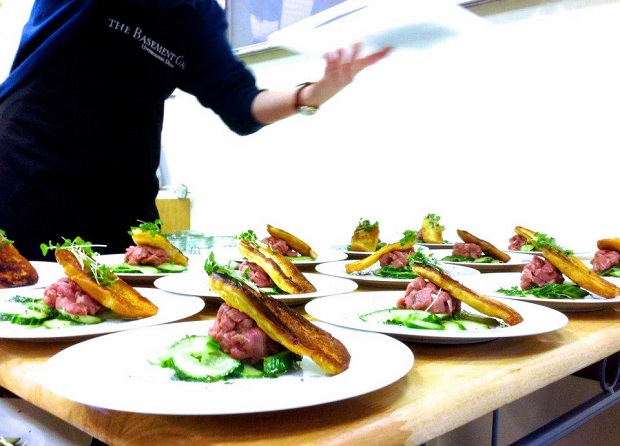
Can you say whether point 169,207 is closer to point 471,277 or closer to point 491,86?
point 491,86

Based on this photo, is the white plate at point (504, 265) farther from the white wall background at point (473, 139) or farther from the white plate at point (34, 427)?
the white plate at point (34, 427)

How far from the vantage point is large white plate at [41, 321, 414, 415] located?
0.78m

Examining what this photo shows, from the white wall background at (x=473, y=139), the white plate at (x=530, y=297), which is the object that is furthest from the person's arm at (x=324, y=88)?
the white plate at (x=530, y=297)

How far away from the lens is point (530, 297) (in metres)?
1.66

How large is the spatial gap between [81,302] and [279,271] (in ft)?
1.76

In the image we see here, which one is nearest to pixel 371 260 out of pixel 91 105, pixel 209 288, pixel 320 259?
pixel 320 259

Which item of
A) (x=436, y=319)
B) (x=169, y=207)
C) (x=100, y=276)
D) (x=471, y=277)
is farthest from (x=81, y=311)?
(x=169, y=207)

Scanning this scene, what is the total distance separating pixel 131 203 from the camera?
9.45ft

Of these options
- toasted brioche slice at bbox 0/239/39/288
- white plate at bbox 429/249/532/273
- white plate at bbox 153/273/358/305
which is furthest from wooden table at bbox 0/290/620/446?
white plate at bbox 429/249/532/273

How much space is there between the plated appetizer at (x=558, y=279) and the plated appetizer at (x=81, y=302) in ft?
3.66

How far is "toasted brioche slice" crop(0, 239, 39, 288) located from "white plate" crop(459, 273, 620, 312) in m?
1.35

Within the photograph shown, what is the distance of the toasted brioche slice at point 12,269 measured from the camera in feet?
5.64

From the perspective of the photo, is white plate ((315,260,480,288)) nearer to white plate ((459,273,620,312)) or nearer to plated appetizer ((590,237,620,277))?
white plate ((459,273,620,312))

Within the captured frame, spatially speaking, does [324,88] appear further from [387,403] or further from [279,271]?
[387,403]
